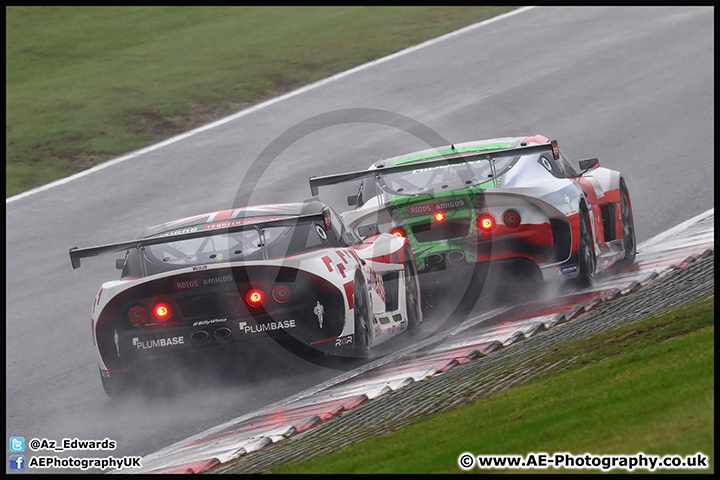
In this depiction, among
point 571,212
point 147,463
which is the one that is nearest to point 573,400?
point 147,463

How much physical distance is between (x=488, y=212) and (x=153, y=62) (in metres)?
16.1

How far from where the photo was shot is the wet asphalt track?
8148 millimetres

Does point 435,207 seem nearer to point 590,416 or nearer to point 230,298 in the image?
point 230,298

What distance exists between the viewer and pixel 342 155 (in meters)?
17.5

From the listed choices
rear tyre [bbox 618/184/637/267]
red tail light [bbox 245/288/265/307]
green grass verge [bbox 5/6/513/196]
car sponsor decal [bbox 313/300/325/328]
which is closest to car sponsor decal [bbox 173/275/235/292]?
red tail light [bbox 245/288/265/307]

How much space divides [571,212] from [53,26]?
68.0 feet

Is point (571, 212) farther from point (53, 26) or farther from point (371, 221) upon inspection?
point (53, 26)

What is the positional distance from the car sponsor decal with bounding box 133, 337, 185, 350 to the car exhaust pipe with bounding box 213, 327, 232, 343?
0.25 m

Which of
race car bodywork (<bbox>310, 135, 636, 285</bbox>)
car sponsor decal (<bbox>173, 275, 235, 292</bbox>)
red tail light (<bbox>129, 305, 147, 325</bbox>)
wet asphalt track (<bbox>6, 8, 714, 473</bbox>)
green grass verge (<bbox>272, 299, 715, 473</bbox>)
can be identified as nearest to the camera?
green grass verge (<bbox>272, 299, 715, 473</bbox>)

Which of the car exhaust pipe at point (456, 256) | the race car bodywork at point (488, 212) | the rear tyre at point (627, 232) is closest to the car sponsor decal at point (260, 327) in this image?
the race car bodywork at point (488, 212)

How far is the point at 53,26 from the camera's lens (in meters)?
27.0

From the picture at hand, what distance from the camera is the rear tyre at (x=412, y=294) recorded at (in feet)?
30.1

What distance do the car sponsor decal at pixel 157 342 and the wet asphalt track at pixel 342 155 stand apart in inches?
15.4

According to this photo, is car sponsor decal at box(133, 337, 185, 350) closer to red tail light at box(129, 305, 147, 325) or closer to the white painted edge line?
red tail light at box(129, 305, 147, 325)
